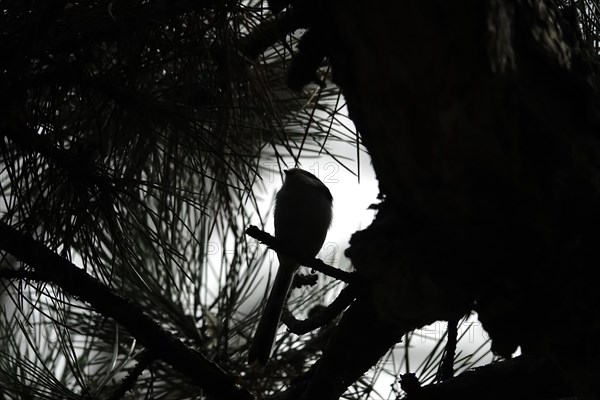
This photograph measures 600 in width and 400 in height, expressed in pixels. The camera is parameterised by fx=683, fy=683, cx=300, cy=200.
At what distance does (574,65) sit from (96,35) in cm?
77

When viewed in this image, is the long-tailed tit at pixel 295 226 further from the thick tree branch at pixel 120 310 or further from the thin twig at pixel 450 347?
the thin twig at pixel 450 347

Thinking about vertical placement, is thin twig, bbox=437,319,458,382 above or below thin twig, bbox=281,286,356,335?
below

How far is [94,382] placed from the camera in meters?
1.93

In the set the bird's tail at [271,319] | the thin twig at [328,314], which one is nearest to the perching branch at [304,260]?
the thin twig at [328,314]

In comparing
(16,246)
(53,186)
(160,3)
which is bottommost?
(16,246)

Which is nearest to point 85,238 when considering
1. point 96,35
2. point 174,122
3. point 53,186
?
point 53,186

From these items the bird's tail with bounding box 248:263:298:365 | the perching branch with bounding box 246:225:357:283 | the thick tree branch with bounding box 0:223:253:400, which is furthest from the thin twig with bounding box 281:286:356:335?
the bird's tail with bounding box 248:263:298:365

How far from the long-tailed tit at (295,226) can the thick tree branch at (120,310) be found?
0.46 metres

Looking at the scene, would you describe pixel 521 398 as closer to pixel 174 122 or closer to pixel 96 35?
pixel 174 122

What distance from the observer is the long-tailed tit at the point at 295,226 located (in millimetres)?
1762

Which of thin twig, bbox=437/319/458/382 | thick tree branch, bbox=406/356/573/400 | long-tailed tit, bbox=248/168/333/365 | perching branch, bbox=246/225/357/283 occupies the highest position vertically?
long-tailed tit, bbox=248/168/333/365

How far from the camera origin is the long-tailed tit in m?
1.76

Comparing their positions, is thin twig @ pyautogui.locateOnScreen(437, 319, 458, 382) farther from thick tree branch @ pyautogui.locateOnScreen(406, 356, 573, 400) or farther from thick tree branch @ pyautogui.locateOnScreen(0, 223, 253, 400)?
thick tree branch @ pyautogui.locateOnScreen(0, 223, 253, 400)

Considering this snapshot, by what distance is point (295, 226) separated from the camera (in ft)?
5.86
